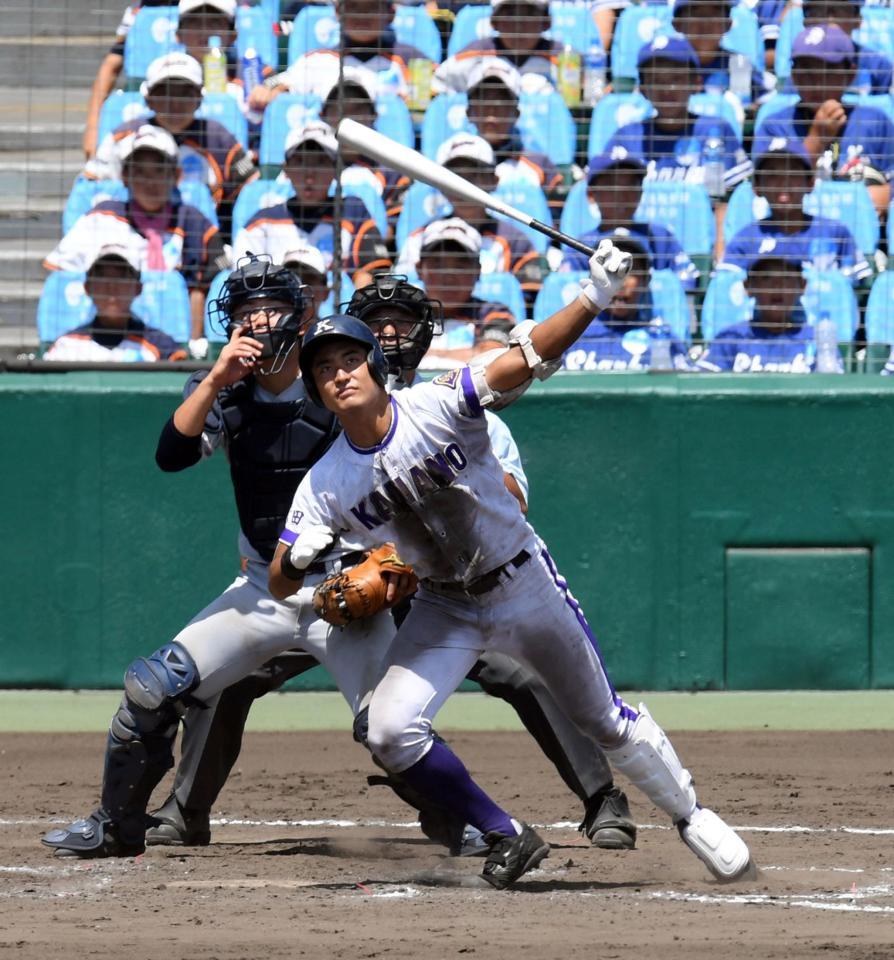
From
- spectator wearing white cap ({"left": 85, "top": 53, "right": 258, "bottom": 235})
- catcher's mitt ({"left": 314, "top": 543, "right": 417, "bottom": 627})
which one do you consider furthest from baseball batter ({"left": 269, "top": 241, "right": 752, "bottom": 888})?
spectator wearing white cap ({"left": 85, "top": 53, "right": 258, "bottom": 235})

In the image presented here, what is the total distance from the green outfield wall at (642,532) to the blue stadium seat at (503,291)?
54 centimetres

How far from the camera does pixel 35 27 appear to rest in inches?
364

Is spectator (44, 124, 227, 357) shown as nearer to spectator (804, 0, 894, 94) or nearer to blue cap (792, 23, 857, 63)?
blue cap (792, 23, 857, 63)

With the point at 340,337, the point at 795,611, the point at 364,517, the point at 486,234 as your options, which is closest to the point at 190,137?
the point at 486,234

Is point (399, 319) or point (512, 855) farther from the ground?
point (399, 319)

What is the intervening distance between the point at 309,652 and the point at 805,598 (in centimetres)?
366

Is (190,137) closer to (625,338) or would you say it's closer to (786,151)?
(625,338)

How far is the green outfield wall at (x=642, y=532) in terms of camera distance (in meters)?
8.11

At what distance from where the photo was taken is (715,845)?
4492 millimetres

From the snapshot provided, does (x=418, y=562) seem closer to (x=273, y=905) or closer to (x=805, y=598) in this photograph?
(x=273, y=905)

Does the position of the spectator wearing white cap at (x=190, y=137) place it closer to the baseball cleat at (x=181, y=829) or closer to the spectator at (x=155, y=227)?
the spectator at (x=155, y=227)

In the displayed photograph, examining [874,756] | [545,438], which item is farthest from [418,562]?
[545,438]

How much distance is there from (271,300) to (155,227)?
3.71 metres

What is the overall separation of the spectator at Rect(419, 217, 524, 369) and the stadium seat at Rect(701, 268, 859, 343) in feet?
3.20
